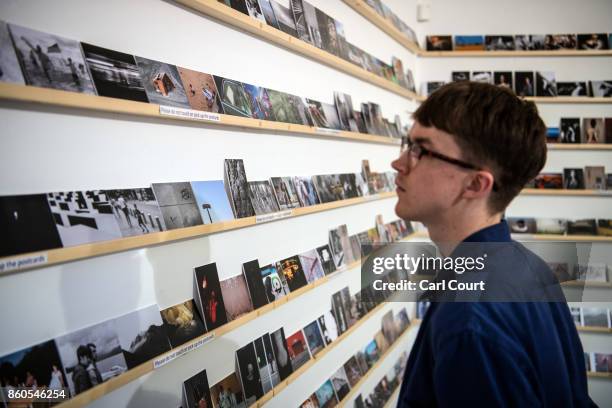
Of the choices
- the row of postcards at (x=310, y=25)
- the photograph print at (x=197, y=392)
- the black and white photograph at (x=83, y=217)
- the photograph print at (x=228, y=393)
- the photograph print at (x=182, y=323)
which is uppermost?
the row of postcards at (x=310, y=25)

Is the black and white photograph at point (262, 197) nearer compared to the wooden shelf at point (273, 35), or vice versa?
the wooden shelf at point (273, 35)

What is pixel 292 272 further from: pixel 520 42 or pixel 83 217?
pixel 520 42

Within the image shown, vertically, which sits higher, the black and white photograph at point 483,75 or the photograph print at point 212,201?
the black and white photograph at point 483,75

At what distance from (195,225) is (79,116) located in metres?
0.52

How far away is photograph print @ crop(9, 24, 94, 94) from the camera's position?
1137 millimetres

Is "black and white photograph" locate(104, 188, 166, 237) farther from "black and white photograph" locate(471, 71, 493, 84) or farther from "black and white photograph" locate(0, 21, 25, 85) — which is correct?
"black and white photograph" locate(471, 71, 493, 84)

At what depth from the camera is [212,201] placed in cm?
171

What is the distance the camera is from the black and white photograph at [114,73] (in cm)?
130

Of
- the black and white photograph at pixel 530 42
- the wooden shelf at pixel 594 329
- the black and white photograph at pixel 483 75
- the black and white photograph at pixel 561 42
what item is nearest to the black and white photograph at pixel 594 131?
the black and white photograph at pixel 561 42

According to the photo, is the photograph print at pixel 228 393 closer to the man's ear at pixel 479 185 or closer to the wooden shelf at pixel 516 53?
the man's ear at pixel 479 185
